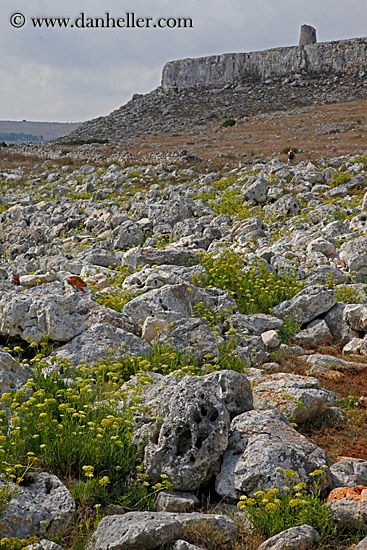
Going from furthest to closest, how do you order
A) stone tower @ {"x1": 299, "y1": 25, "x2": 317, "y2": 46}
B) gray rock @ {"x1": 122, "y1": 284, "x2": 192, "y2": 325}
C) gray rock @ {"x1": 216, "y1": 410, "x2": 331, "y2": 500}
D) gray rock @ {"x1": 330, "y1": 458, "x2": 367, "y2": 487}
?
stone tower @ {"x1": 299, "y1": 25, "x2": 317, "y2": 46}
gray rock @ {"x1": 122, "y1": 284, "x2": 192, "y2": 325}
gray rock @ {"x1": 330, "y1": 458, "x2": 367, "y2": 487}
gray rock @ {"x1": 216, "y1": 410, "x2": 331, "y2": 500}

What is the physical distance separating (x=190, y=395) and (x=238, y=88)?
280 ft

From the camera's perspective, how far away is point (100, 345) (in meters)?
5.99

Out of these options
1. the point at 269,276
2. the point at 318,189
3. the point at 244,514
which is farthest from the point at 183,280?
the point at 318,189

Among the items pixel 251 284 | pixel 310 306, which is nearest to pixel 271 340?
pixel 310 306

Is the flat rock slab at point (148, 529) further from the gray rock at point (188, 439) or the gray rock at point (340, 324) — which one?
the gray rock at point (340, 324)

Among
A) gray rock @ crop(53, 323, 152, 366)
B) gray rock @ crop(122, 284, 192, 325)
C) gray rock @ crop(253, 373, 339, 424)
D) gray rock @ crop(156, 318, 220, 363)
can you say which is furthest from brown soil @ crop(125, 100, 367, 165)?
gray rock @ crop(53, 323, 152, 366)

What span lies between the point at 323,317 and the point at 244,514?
5708 mm

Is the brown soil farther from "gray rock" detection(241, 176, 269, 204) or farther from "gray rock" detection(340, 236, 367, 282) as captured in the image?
"gray rock" detection(340, 236, 367, 282)

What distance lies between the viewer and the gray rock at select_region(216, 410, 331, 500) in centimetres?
390

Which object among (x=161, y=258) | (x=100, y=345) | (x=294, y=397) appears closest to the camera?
(x=294, y=397)

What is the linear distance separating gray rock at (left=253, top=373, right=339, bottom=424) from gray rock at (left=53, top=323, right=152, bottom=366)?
162 cm

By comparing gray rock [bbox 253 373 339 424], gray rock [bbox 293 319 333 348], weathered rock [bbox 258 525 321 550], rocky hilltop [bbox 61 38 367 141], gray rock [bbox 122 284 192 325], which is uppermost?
rocky hilltop [bbox 61 38 367 141]

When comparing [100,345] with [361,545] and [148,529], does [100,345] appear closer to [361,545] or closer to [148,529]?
[148,529]

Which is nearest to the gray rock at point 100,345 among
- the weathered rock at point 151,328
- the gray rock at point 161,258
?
the weathered rock at point 151,328
